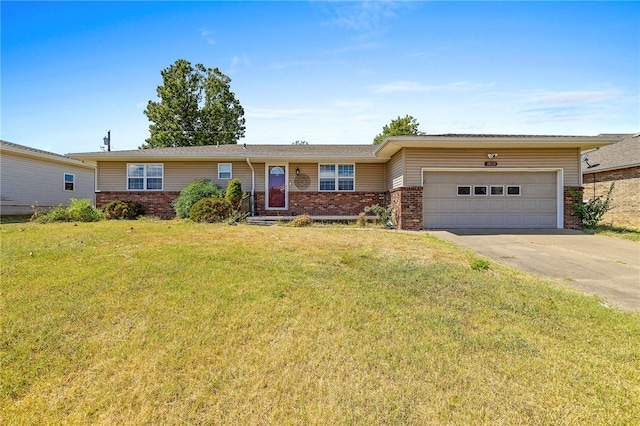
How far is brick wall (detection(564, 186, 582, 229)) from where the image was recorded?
37.8ft

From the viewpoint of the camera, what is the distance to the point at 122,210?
44.0ft

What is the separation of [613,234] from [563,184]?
2.28 m

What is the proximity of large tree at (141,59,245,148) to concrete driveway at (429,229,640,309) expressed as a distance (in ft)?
83.9

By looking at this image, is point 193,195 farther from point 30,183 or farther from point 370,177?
point 30,183

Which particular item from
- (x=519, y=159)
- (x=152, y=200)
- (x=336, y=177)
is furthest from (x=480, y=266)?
(x=152, y=200)

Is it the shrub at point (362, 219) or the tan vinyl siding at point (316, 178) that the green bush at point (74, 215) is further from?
the shrub at point (362, 219)

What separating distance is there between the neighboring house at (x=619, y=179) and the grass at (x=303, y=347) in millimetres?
12648

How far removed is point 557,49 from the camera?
31.9 feet

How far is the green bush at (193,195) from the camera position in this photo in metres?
12.7

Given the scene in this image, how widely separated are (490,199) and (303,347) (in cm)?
1101

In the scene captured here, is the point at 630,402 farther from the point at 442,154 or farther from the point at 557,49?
the point at 557,49

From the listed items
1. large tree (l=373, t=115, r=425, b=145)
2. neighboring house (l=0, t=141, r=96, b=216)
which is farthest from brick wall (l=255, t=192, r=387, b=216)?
large tree (l=373, t=115, r=425, b=145)

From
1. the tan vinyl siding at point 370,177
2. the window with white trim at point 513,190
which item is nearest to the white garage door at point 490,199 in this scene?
the window with white trim at point 513,190

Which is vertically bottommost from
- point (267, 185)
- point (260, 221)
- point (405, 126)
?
point (260, 221)
